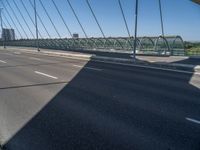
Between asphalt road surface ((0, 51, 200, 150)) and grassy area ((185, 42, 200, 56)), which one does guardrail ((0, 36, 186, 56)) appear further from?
asphalt road surface ((0, 51, 200, 150))

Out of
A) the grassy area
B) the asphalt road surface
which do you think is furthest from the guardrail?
the asphalt road surface

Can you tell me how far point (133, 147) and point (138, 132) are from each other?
75 cm

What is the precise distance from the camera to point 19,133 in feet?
18.7

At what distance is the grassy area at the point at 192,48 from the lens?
1017 inches

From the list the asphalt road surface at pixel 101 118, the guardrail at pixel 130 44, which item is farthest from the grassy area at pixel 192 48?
the asphalt road surface at pixel 101 118

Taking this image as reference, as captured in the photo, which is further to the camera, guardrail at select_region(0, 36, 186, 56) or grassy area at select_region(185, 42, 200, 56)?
guardrail at select_region(0, 36, 186, 56)

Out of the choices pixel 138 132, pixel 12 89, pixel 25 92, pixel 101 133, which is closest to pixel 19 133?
pixel 101 133

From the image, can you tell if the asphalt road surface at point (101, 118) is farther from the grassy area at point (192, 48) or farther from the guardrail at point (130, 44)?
the guardrail at point (130, 44)

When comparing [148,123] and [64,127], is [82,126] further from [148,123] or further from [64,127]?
[148,123]

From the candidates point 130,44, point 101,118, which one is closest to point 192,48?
point 130,44

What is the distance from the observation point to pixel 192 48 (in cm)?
2677

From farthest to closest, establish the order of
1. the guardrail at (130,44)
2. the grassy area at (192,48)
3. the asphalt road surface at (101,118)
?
1. the guardrail at (130,44)
2. the grassy area at (192,48)
3. the asphalt road surface at (101,118)

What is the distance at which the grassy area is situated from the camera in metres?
25.8

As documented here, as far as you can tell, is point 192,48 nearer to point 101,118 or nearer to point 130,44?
point 130,44
